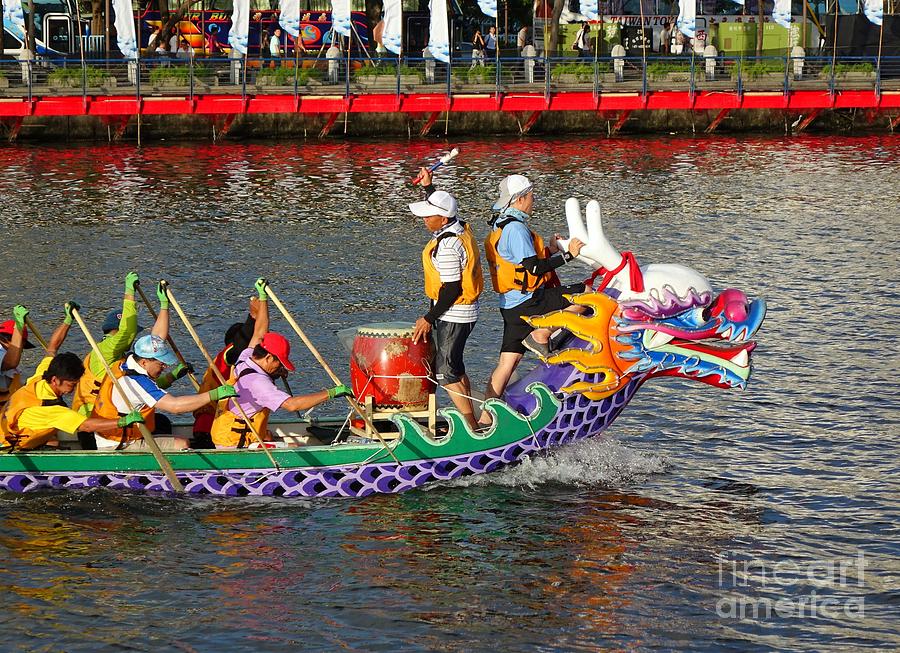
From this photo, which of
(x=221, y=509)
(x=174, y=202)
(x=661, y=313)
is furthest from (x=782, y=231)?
(x=221, y=509)

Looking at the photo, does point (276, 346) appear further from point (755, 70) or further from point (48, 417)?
point (755, 70)

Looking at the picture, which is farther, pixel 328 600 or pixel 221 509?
pixel 221 509

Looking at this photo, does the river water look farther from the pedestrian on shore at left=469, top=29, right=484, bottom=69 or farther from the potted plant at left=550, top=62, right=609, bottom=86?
the potted plant at left=550, top=62, right=609, bottom=86

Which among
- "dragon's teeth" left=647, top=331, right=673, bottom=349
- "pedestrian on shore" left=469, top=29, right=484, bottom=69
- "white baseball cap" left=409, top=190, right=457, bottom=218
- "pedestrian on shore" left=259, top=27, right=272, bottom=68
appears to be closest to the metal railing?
"pedestrian on shore" left=469, top=29, right=484, bottom=69

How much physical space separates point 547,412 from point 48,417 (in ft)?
14.5

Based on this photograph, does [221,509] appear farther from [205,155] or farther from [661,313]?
[205,155]

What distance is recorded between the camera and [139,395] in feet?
39.3

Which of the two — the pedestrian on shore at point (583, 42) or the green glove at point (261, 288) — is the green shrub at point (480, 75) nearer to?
the pedestrian on shore at point (583, 42)

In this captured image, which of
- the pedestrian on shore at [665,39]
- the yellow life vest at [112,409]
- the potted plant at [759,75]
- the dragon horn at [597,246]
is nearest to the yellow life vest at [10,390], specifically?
the yellow life vest at [112,409]

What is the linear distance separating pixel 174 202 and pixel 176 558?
20.4 metres

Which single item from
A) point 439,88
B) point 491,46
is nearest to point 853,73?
point 491,46

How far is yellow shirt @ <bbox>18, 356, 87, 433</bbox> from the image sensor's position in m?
12.0

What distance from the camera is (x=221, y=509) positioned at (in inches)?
493

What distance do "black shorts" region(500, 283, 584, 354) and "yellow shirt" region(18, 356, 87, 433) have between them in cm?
385
